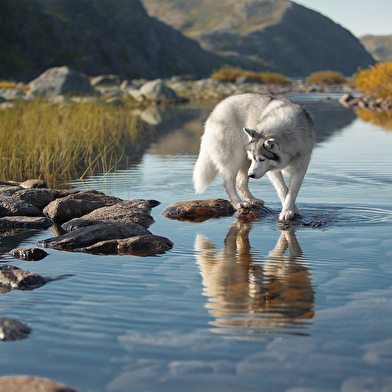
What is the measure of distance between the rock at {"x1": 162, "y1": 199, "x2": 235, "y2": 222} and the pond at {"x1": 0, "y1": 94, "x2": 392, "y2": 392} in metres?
0.24

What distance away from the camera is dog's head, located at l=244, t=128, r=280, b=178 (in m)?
6.24

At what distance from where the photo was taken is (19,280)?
4.66 metres

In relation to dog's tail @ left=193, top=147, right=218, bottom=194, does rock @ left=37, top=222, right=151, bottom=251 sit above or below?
below

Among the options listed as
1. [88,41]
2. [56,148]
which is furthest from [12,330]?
[88,41]

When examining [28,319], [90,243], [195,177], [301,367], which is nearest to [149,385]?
[301,367]

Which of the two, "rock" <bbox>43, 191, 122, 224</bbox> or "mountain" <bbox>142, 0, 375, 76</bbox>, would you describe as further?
"mountain" <bbox>142, 0, 375, 76</bbox>

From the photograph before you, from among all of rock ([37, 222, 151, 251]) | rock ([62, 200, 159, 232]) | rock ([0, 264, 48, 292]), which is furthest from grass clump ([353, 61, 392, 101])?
rock ([0, 264, 48, 292])

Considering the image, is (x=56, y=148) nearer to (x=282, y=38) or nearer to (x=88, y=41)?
(x=88, y=41)

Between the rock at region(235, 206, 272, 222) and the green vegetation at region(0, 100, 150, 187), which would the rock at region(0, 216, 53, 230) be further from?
the green vegetation at region(0, 100, 150, 187)

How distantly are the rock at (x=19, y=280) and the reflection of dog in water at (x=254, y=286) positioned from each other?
4.11 ft

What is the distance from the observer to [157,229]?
661 centimetres

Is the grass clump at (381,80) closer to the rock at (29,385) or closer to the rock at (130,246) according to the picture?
the rock at (130,246)

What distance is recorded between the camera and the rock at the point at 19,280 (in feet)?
15.2

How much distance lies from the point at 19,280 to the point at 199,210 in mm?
3048
